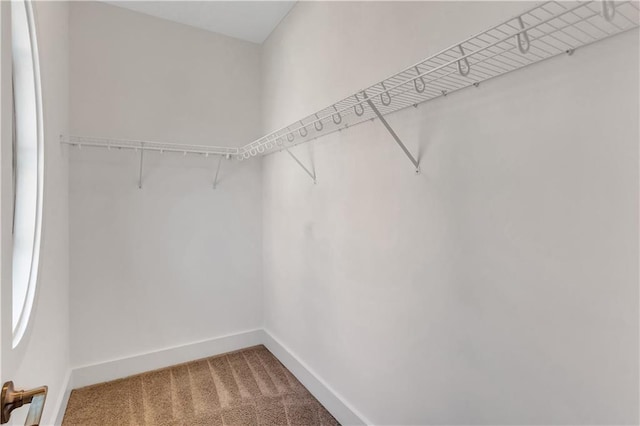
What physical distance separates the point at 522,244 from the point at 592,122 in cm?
40

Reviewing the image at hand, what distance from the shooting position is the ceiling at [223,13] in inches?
93.6

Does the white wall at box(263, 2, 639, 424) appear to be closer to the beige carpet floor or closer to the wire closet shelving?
the wire closet shelving

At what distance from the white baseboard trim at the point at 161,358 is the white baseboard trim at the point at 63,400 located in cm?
9

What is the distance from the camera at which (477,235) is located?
1161 millimetres

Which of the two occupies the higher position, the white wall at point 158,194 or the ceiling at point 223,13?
the ceiling at point 223,13

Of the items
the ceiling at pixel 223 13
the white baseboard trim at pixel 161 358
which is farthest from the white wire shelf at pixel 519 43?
the white baseboard trim at pixel 161 358

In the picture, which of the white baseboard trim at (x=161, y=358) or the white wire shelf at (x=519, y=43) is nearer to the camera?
the white wire shelf at (x=519, y=43)

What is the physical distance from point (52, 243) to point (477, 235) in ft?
6.86

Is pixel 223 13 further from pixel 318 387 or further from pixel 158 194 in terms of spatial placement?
pixel 318 387

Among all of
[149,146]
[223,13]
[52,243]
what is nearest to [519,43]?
[52,243]

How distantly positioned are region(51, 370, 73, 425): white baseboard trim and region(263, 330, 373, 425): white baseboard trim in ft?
4.63

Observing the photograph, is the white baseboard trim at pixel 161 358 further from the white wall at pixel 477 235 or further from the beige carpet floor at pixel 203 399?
the white wall at pixel 477 235

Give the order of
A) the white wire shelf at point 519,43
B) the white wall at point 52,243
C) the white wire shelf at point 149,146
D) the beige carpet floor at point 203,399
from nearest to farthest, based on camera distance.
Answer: the white wire shelf at point 519,43 → the white wall at point 52,243 → the beige carpet floor at point 203,399 → the white wire shelf at point 149,146

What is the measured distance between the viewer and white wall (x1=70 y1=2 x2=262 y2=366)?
7.56ft
